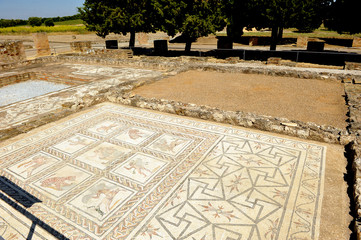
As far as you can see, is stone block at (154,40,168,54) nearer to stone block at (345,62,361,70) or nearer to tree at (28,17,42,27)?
stone block at (345,62,361,70)

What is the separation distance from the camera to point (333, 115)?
5301 mm

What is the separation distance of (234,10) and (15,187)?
492 inches

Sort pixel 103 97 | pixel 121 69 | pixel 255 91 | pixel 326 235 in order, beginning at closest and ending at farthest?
pixel 326 235 → pixel 103 97 → pixel 255 91 → pixel 121 69

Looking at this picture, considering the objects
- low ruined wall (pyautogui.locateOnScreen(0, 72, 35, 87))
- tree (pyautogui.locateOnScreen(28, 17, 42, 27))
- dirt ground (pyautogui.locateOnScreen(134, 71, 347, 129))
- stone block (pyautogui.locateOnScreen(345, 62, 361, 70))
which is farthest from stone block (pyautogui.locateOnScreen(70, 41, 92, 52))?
tree (pyautogui.locateOnScreen(28, 17, 42, 27))

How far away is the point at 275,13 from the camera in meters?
11.1

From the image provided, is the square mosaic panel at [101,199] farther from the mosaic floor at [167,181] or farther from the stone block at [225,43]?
the stone block at [225,43]

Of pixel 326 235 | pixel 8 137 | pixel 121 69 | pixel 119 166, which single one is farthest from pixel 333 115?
pixel 121 69

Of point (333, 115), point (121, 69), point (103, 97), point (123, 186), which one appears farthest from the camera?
point (121, 69)

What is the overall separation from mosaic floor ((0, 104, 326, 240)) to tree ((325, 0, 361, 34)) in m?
10.3

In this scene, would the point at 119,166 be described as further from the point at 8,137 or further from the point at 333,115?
the point at 333,115

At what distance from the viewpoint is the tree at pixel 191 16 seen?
1265 cm

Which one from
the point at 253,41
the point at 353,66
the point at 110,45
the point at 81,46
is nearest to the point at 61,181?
the point at 353,66

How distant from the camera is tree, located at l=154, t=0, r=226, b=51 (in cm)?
1265

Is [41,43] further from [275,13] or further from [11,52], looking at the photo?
[275,13]
